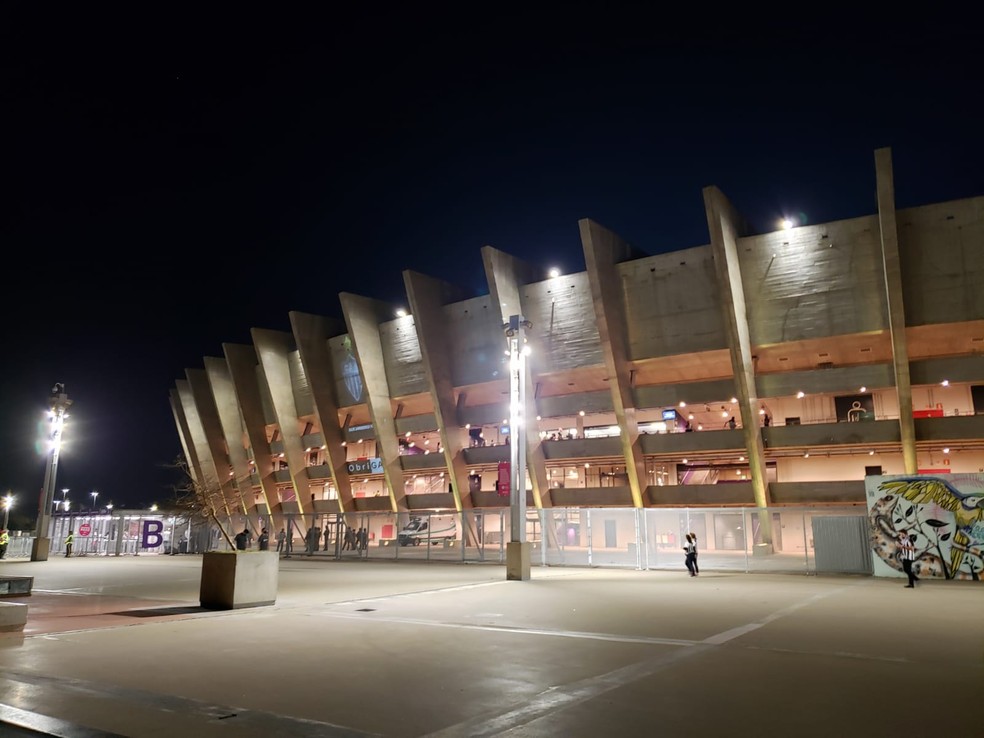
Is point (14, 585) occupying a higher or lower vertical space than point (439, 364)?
lower

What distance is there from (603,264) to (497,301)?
735cm

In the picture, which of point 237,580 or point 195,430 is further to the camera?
point 195,430

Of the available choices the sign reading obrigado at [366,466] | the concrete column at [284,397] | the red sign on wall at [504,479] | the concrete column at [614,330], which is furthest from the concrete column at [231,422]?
the concrete column at [614,330]

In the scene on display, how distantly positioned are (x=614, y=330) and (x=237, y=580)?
29877 mm

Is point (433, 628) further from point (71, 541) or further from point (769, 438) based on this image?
point (71, 541)

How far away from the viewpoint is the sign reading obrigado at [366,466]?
54.6m

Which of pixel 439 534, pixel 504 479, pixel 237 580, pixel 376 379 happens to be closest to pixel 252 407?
pixel 376 379

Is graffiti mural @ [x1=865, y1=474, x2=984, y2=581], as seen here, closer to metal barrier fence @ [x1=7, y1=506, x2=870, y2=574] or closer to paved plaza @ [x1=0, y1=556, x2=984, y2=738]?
metal barrier fence @ [x1=7, y1=506, x2=870, y2=574]

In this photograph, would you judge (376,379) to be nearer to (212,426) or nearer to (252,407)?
(252,407)

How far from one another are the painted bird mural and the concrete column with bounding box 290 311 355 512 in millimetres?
43737

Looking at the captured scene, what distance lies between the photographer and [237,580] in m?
14.6

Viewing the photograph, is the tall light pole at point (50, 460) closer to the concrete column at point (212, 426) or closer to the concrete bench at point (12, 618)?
the concrete bench at point (12, 618)

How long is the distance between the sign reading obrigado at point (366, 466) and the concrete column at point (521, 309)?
45.7 ft

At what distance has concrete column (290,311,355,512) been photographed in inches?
2229
